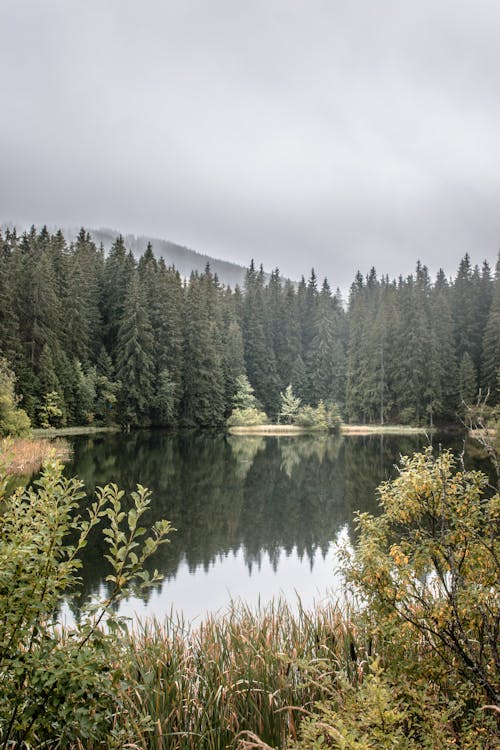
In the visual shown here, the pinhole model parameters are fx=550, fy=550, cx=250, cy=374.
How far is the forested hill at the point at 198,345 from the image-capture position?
40938mm

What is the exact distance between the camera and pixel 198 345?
177 ft

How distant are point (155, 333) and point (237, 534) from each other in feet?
131

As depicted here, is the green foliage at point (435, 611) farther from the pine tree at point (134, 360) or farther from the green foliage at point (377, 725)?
the pine tree at point (134, 360)

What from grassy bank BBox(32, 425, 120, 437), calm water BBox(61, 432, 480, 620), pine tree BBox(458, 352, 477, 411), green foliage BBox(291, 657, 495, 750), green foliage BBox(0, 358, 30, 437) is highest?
pine tree BBox(458, 352, 477, 411)

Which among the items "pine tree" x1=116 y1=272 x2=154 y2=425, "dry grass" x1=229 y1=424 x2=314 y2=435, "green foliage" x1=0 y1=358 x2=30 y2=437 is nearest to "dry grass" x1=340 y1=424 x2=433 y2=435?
"dry grass" x1=229 y1=424 x2=314 y2=435

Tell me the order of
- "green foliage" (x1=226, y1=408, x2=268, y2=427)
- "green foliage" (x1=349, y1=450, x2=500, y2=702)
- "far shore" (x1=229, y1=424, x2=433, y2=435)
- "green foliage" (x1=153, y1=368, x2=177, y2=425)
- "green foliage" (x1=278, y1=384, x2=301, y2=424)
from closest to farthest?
"green foliage" (x1=349, y1=450, x2=500, y2=702) < "green foliage" (x1=153, y1=368, x2=177, y2=425) < "far shore" (x1=229, y1=424, x2=433, y2=435) < "green foliage" (x1=226, y1=408, x2=268, y2=427) < "green foliage" (x1=278, y1=384, x2=301, y2=424)

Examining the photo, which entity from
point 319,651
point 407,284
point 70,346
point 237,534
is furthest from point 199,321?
point 319,651

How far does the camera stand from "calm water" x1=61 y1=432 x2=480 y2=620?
1022 centimetres

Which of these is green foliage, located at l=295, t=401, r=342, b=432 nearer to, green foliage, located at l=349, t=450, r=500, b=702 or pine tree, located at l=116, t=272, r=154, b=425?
pine tree, located at l=116, t=272, r=154, b=425

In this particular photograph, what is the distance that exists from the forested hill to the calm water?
33.3ft

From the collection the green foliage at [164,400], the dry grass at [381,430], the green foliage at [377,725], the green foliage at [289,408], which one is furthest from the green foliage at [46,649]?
the green foliage at [289,408]

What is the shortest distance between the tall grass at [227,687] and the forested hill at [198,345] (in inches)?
1354

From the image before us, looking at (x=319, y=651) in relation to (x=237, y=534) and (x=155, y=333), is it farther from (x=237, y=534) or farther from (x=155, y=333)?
(x=155, y=333)

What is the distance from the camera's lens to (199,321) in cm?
5441
